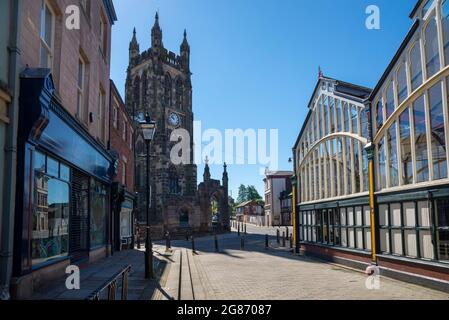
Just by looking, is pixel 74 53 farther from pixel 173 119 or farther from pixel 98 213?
pixel 173 119

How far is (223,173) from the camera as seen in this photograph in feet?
201

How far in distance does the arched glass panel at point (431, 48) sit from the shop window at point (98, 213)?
11.8 metres

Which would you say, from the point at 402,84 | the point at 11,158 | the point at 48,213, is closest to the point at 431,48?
the point at 402,84

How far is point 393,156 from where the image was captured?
1283 cm

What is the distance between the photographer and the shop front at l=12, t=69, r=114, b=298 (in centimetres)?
767

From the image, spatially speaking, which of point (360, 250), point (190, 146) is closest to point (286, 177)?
point (190, 146)

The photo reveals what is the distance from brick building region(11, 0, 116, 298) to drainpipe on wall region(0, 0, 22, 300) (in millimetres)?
138

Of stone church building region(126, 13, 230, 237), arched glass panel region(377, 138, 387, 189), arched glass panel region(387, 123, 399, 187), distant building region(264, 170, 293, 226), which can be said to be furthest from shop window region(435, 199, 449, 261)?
distant building region(264, 170, 293, 226)

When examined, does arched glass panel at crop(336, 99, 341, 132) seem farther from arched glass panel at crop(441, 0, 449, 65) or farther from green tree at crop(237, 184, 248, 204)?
green tree at crop(237, 184, 248, 204)

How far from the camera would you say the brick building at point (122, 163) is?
63.2 feet

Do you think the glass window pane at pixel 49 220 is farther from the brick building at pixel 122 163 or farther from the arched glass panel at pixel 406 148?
the arched glass panel at pixel 406 148

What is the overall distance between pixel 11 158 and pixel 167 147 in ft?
160

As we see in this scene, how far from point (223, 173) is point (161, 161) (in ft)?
37.4

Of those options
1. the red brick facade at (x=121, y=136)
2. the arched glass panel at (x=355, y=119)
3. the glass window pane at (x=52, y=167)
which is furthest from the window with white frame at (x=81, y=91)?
→ the arched glass panel at (x=355, y=119)
